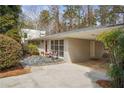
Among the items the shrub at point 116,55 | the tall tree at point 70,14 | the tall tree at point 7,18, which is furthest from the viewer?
the tall tree at point 70,14

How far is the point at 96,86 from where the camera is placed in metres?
6.81

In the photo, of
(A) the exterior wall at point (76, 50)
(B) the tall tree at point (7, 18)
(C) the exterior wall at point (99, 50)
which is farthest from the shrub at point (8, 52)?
(B) the tall tree at point (7, 18)

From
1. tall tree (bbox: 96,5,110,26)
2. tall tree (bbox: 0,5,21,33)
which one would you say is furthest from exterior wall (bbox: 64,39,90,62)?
tall tree (bbox: 96,5,110,26)

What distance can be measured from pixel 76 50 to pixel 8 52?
6.70 meters

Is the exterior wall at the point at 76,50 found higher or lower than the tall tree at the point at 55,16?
lower

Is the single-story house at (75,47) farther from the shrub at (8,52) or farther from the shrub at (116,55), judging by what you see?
the shrub at (116,55)

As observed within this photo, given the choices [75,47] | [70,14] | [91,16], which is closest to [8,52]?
[75,47]

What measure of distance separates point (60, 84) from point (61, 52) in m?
8.40

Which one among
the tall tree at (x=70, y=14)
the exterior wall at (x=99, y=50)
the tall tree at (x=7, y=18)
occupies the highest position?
the tall tree at (x=70, y=14)

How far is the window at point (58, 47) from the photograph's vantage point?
15.5 metres

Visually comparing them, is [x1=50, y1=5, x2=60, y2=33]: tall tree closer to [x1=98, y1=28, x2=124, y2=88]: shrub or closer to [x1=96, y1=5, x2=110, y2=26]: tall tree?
[x1=96, y1=5, x2=110, y2=26]: tall tree

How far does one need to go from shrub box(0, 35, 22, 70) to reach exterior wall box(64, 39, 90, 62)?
515cm

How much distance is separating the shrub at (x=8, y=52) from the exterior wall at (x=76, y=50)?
5.15m
